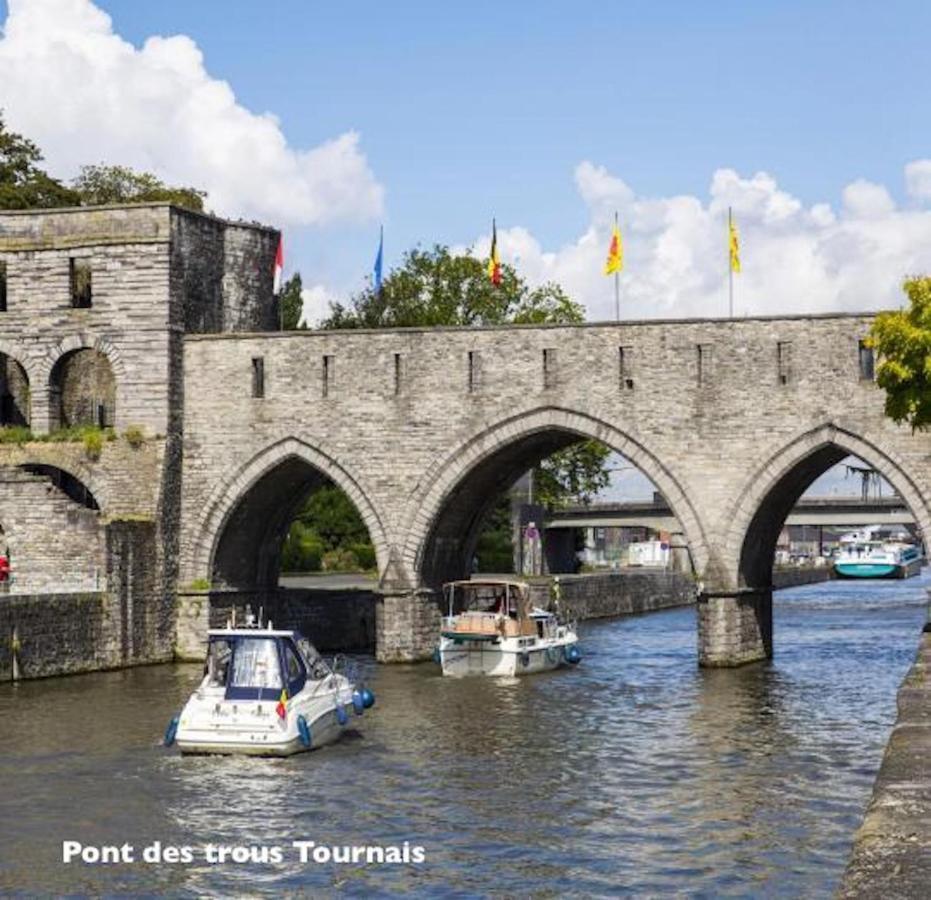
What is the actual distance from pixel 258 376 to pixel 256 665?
15.9 m

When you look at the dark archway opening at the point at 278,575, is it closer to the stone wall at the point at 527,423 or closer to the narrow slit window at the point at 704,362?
the stone wall at the point at 527,423

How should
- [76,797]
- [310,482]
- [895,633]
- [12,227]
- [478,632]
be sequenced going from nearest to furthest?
1. [76,797]
2. [478,632]
3. [12,227]
4. [310,482]
5. [895,633]

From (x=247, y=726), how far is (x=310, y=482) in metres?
19.0

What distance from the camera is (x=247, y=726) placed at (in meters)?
25.4

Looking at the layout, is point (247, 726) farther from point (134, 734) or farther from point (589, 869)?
point (589, 869)

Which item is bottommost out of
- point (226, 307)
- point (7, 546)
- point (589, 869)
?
point (589, 869)

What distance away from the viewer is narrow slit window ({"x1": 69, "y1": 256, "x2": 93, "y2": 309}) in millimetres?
40656

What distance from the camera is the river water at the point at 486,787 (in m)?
18.2

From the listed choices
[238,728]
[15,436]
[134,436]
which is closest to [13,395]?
[15,436]

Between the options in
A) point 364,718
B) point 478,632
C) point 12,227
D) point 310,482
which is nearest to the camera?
point 364,718

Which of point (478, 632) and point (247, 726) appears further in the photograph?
point (478, 632)

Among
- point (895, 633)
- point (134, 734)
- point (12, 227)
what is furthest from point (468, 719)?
point (895, 633)

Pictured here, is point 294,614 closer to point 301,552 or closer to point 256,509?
point 256,509

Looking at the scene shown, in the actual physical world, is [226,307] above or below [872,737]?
above
